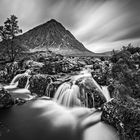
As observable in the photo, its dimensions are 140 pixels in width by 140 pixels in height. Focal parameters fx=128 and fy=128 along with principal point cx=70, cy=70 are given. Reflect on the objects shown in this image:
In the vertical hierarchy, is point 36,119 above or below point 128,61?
below

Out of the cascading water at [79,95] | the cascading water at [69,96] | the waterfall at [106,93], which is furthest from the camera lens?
the waterfall at [106,93]

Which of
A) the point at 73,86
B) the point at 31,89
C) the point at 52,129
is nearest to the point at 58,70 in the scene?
the point at 31,89

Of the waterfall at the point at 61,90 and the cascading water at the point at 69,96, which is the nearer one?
the cascading water at the point at 69,96

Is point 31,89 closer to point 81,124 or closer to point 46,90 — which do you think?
point 46,90

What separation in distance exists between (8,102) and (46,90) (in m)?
6.20

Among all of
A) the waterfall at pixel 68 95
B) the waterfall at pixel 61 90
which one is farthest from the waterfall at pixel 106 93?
the waterfall at pixel 61 90

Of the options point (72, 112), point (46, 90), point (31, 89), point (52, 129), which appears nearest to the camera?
point (52, 129)

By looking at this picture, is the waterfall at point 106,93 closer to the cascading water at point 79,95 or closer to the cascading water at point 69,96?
the cascading water at point 79,95

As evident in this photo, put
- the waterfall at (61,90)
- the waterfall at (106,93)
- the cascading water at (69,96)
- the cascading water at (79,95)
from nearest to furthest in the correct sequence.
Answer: the cascading water at (79,95) < the cascading water at (69,96) < the waterfall at (106,93) < the waterfall at (61,90)

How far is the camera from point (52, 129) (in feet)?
38.0

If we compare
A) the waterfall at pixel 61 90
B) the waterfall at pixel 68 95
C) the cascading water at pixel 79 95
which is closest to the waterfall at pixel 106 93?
the cascading water at pixel 79 95

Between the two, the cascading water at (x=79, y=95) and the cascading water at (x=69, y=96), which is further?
the cascading water at (x=69, y=96)

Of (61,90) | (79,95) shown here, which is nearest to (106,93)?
(79,95)

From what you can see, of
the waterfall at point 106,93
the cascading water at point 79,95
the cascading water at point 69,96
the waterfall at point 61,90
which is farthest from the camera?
the waterfall at point 61,90
